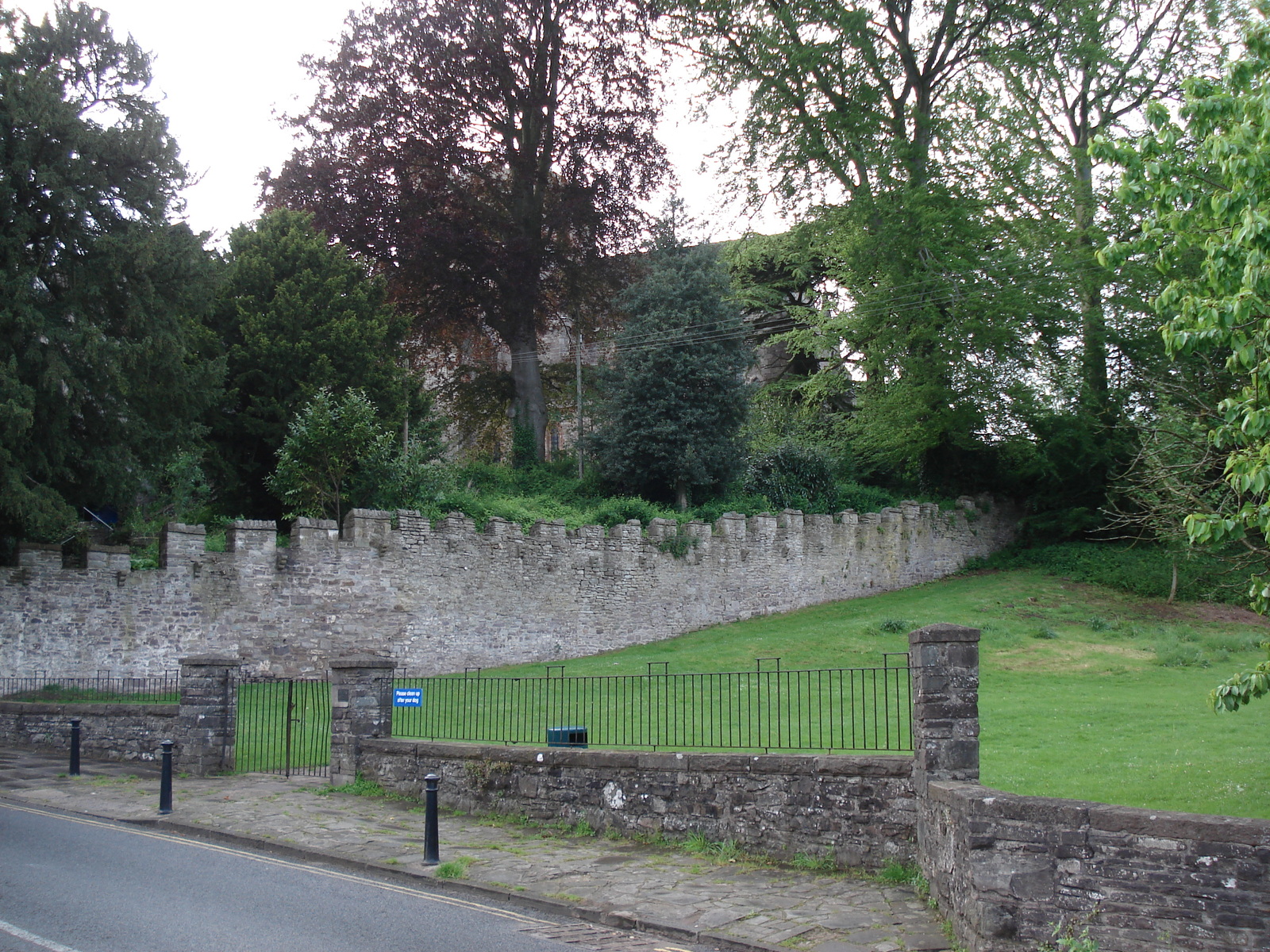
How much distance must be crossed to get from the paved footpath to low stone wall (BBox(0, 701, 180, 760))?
1153 mm

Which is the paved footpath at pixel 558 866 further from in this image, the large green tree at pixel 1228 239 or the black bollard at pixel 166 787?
the large green tree at pixel 1228 239

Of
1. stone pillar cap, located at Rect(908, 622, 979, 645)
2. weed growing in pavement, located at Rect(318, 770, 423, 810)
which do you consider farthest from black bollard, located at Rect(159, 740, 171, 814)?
stone pillar cap, located at Rect(908, 622, 979, 645)

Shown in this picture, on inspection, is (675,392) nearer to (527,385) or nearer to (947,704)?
(527,385)

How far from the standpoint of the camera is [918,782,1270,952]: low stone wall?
521 centimetres

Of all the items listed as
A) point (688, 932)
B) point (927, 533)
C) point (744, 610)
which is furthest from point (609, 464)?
point (688, 932)

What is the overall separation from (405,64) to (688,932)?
1153 inches

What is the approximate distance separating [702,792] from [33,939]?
506 centimetres

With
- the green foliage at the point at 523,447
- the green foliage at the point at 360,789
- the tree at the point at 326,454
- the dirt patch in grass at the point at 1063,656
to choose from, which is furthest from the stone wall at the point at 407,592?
the green foliage at the point at 360,789

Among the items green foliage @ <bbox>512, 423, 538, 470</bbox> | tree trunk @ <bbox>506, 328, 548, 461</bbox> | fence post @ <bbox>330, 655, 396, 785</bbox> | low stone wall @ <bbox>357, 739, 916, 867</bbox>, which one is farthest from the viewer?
tree trunk @ <bbox>506, 328, 548, 461</bbox>

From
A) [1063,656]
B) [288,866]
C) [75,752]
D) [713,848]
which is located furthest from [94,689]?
[1063,656]

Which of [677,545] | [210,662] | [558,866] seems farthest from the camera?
[677,545]

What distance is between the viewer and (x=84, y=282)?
19.4 m

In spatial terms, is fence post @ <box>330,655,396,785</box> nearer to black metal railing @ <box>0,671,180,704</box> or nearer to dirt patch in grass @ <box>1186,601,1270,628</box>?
black metal railing @ <box>0,671,180,704</box>

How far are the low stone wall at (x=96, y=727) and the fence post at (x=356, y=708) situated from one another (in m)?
2.90
